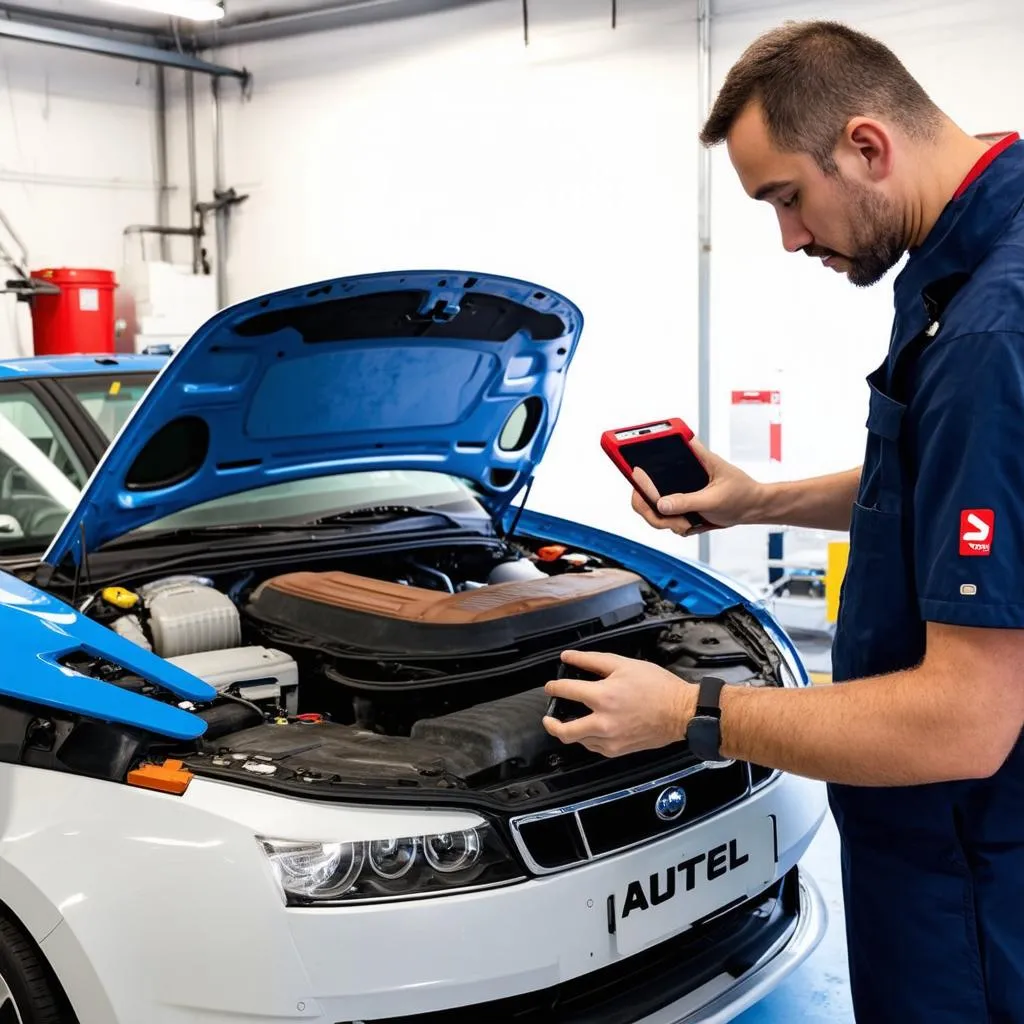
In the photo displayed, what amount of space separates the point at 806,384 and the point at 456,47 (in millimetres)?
3248

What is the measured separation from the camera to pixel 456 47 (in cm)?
741

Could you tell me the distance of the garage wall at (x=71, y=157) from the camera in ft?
27.6

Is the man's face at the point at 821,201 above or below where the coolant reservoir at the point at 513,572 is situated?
above

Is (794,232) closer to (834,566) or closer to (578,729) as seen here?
(578,729)

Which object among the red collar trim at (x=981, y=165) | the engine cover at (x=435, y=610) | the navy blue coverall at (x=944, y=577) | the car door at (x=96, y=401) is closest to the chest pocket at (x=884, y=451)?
the navy blue coverall at (x=944, y=577)

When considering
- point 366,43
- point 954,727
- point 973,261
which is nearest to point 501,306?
point 973,261

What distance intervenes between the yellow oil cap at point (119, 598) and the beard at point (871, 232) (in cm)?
172

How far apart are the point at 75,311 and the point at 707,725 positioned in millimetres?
7524

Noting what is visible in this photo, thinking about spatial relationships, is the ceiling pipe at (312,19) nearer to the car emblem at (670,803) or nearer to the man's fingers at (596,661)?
the car emblem at (670,803)

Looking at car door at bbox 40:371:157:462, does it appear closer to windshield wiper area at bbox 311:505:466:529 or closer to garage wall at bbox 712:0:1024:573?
windshield wiper area at bbox 311:505:466:529

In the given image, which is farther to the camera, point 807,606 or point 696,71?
point 696,71

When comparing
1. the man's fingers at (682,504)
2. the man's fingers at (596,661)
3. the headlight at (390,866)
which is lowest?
Result: the headlight at (390,866)

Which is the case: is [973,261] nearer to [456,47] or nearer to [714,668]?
[714,668]

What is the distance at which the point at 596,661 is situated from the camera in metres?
1.57
